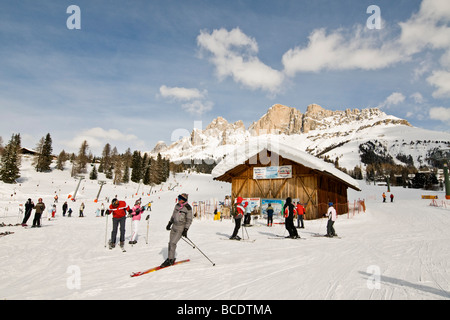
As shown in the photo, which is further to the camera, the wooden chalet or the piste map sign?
the piste map sign

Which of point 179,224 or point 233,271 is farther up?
point 179,224

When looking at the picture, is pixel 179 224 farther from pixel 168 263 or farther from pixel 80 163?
pixel 80 163

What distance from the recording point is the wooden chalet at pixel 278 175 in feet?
66.0

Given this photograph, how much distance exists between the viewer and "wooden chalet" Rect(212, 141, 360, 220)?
2011cm

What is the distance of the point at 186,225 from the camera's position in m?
6.70

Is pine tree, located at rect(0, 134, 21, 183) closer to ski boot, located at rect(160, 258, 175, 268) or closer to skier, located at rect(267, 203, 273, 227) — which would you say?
skier, located at rect(267, 203, 273, 227)

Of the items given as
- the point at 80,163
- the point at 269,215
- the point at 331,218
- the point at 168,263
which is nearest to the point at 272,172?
the point at 269,215

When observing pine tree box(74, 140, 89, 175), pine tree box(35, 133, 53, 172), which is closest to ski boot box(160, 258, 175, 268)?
pine tree box(35, 133, 53, 172)

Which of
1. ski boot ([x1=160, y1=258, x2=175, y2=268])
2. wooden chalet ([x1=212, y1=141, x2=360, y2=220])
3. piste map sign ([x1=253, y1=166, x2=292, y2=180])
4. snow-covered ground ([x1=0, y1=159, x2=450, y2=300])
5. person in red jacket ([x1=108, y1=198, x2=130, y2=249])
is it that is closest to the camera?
snow-covered ground ([x1=0, y1=159, x2=450, y2=300])

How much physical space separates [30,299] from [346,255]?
7787 millimetres

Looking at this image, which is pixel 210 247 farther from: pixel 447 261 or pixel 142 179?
pixel 142 179

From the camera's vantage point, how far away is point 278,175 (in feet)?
70.6

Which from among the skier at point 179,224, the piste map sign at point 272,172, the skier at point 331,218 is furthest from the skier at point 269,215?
the skier at point 179,224
